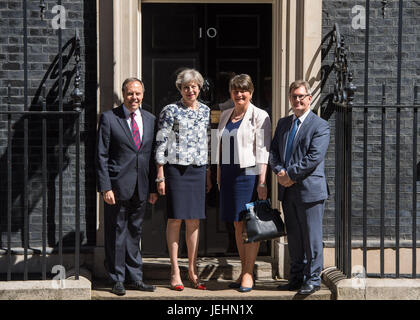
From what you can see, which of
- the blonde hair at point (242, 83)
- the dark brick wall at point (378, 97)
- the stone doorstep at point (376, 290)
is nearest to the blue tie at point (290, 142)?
the blonde hair at point (242, 83)

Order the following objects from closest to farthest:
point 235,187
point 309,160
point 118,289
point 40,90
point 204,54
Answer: point 309,160 → point 118,289 → point 235,187 → point 40,90 → point 204,54

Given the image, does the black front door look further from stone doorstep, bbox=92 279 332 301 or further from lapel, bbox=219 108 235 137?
stone doorstep, bbox=92 279 332 301

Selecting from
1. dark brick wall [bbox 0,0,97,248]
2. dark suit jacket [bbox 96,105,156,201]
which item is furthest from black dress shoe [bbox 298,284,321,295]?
dark brick wall [bbox 0,0,97,248]

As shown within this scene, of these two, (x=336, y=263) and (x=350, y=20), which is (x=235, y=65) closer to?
(x=350, y=20)

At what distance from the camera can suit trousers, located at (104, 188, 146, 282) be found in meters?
6.36

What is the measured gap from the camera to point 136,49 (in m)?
6.95

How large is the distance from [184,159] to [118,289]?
123cm

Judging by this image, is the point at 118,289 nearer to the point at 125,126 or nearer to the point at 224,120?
the point at 125,126

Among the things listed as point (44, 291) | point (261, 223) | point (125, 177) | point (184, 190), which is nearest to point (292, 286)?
point (261, 223)

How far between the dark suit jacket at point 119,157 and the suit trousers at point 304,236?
50.4 inches

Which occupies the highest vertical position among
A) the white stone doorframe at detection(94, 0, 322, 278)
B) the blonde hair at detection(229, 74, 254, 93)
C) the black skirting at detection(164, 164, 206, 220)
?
the white stone doorframe at detection(94, 0, 322, 278)

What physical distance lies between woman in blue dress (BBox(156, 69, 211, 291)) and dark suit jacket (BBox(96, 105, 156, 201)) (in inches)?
6.1

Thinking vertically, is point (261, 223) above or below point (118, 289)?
above

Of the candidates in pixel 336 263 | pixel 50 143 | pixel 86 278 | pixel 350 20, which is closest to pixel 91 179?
pixel 50 143
